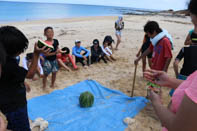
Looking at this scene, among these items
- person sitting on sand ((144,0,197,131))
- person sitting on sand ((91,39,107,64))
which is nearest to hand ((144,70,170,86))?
person sitting on sand ((144,0,197,131))

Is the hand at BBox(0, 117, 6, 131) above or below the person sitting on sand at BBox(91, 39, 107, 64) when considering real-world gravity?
above

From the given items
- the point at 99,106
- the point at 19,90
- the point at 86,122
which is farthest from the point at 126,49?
the point at 19,90

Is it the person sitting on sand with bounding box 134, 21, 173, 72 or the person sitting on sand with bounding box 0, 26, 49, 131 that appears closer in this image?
the person sitting on sand with bounding box 0, 26, 49, 131

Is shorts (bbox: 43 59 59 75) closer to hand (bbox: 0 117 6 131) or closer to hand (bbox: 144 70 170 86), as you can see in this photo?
hand (bbox: 144 70 170 86)

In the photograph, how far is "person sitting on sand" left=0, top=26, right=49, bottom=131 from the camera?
163cm

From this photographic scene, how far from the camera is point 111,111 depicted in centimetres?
339

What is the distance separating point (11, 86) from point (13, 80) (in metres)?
0.08

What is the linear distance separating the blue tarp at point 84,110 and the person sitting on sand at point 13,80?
112cm

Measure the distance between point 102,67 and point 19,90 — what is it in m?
4.14

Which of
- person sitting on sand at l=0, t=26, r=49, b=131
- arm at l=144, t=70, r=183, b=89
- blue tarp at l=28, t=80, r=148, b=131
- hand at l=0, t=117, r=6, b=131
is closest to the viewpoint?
hand at l=0, t=117, r=6, b=131

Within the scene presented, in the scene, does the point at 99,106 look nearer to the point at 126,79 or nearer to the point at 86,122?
the point at 86,122

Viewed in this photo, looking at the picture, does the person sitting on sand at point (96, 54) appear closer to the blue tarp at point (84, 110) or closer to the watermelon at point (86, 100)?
the blue tarp at point (84, 110)

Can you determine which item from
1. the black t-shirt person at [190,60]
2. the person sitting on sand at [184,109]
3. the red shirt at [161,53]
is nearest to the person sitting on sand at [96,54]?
the red shirt at [161,53]

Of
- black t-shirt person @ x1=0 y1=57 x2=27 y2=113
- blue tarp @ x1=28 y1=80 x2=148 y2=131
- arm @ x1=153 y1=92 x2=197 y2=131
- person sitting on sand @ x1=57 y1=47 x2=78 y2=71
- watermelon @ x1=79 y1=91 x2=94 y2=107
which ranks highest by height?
arm @ x1=153 y1=92 x2=197 y2=131
